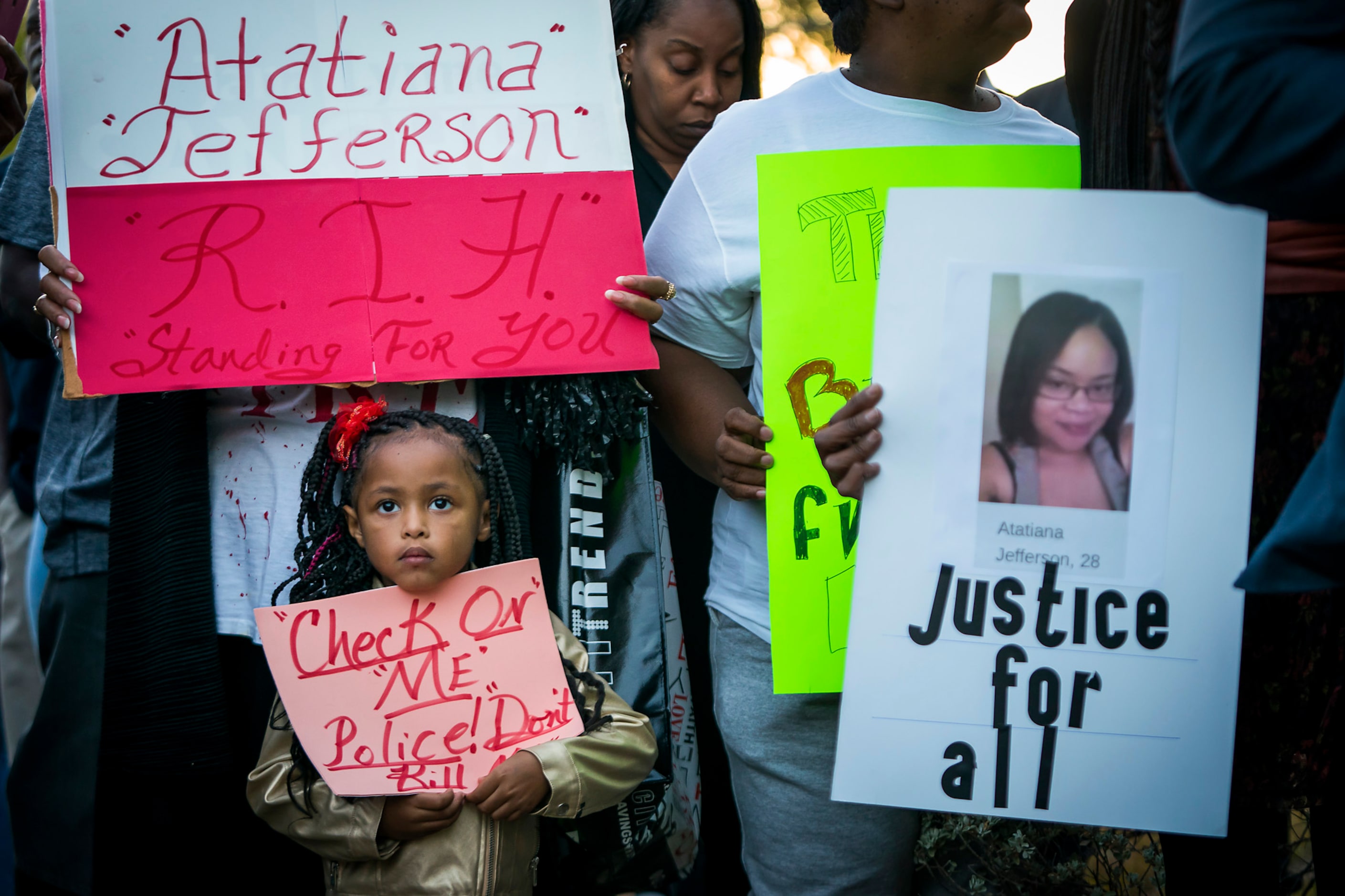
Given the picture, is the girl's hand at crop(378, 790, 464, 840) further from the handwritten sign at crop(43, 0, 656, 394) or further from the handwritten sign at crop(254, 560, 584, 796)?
the handwritten sign at crop(43, 0, 656, 394)

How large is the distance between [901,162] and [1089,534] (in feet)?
2.03

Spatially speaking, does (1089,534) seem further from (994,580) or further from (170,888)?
(170,888)

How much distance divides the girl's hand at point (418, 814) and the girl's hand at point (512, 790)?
31 mm

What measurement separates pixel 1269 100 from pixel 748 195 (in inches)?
32.0

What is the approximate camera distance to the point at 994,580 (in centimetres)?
133

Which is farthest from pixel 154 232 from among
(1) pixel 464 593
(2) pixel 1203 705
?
(2) pixel 1203 705

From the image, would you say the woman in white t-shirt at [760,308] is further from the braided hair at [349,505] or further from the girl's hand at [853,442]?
the braided hair at [349,505]

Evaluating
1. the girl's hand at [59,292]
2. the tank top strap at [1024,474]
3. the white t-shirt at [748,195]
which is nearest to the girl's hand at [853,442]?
the tank top strap at [1024,474]

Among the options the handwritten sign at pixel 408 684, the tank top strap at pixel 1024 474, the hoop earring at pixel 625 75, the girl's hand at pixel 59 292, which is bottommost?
the handwritten sign at pixel 408 684

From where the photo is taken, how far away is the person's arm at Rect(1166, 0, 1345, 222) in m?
1.00

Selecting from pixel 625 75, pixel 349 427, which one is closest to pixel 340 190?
pixel 349 427

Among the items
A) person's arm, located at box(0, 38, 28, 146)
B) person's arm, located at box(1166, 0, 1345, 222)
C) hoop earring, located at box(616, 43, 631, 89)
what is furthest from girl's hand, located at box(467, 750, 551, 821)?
hoop earring, located at box(616, 43, 631, 89)

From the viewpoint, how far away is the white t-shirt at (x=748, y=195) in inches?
65.9

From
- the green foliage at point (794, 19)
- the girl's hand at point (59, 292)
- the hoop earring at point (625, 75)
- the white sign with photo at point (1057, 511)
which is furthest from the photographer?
the green foliage at point (794, 19)
